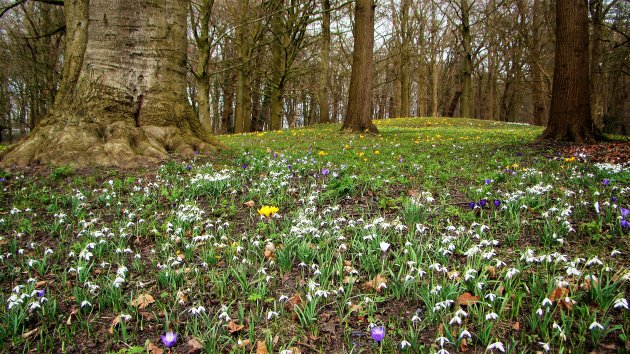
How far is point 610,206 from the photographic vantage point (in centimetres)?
343

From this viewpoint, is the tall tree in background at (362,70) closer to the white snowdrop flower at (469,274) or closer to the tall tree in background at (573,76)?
the tall tree in background at (573,76)

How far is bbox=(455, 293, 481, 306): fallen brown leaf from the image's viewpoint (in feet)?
7.30

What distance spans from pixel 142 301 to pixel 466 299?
2.11 meters

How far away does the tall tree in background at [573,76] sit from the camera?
30.3 feet

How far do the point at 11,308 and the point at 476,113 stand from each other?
54.9 m

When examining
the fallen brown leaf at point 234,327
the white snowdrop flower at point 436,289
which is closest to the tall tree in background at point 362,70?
the white snowdrop flower at point 436,289

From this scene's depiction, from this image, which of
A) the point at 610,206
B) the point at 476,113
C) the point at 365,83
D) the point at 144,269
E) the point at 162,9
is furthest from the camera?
the point at 476,113

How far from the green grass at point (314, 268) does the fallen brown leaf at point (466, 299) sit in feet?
0.07

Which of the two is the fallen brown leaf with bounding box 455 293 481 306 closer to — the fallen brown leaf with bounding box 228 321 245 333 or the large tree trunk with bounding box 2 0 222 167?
the fallen brown leaf with bounding box 228 321 245 333

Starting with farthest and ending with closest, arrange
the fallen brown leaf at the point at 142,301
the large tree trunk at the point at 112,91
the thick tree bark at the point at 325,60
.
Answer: the thick tree bark at the point at 325,60
the large tree trunk at the point at 112,91
the fallen brown leaf at the point at 142,301

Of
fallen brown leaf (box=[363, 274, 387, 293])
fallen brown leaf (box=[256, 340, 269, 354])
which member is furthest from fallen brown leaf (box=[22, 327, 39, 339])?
fallen brown leaf (box=[363, 274, 387, 293])

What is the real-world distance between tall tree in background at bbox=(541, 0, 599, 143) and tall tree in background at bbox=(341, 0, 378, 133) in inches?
225

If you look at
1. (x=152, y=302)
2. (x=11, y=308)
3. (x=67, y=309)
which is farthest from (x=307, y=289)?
(x=11, y=308)

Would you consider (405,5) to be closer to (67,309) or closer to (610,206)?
(610,206)
